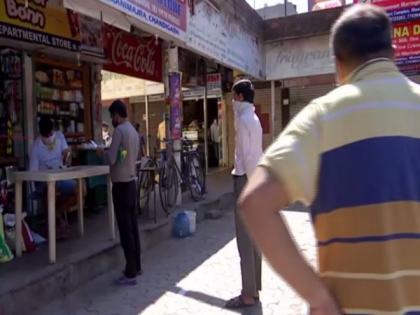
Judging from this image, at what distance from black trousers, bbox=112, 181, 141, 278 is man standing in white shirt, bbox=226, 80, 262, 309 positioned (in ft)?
4.13

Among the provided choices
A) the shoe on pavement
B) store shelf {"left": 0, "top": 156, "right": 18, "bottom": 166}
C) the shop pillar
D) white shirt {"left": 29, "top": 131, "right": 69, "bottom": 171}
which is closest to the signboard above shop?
the shop pillar

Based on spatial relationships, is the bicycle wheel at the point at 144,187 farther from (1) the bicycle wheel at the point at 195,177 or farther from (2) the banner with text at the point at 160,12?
(2) the banner with text at the point at 160,12

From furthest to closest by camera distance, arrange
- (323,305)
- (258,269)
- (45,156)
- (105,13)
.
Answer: (45,156) < (105,13) < (258,269) < (323,305)

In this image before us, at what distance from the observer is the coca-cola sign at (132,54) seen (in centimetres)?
833

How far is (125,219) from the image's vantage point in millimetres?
5070

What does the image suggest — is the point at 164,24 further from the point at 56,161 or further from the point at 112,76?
the point at 112,76

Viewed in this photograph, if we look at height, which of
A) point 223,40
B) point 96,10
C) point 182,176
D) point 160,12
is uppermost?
point 223,40

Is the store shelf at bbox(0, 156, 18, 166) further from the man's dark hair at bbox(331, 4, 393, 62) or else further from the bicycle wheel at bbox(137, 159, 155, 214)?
the man's dark hair at bbox(331, 4, 393, 62)

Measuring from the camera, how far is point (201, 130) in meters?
16.2

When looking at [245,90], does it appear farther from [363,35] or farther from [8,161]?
[8,161]

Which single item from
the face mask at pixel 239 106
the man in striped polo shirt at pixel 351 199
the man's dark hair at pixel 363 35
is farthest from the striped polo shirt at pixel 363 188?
the face mask at pixel 239 106

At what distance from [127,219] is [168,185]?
114 inches

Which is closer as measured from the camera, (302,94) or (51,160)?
(51,160)

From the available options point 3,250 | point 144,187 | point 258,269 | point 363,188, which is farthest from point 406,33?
point 363,188
